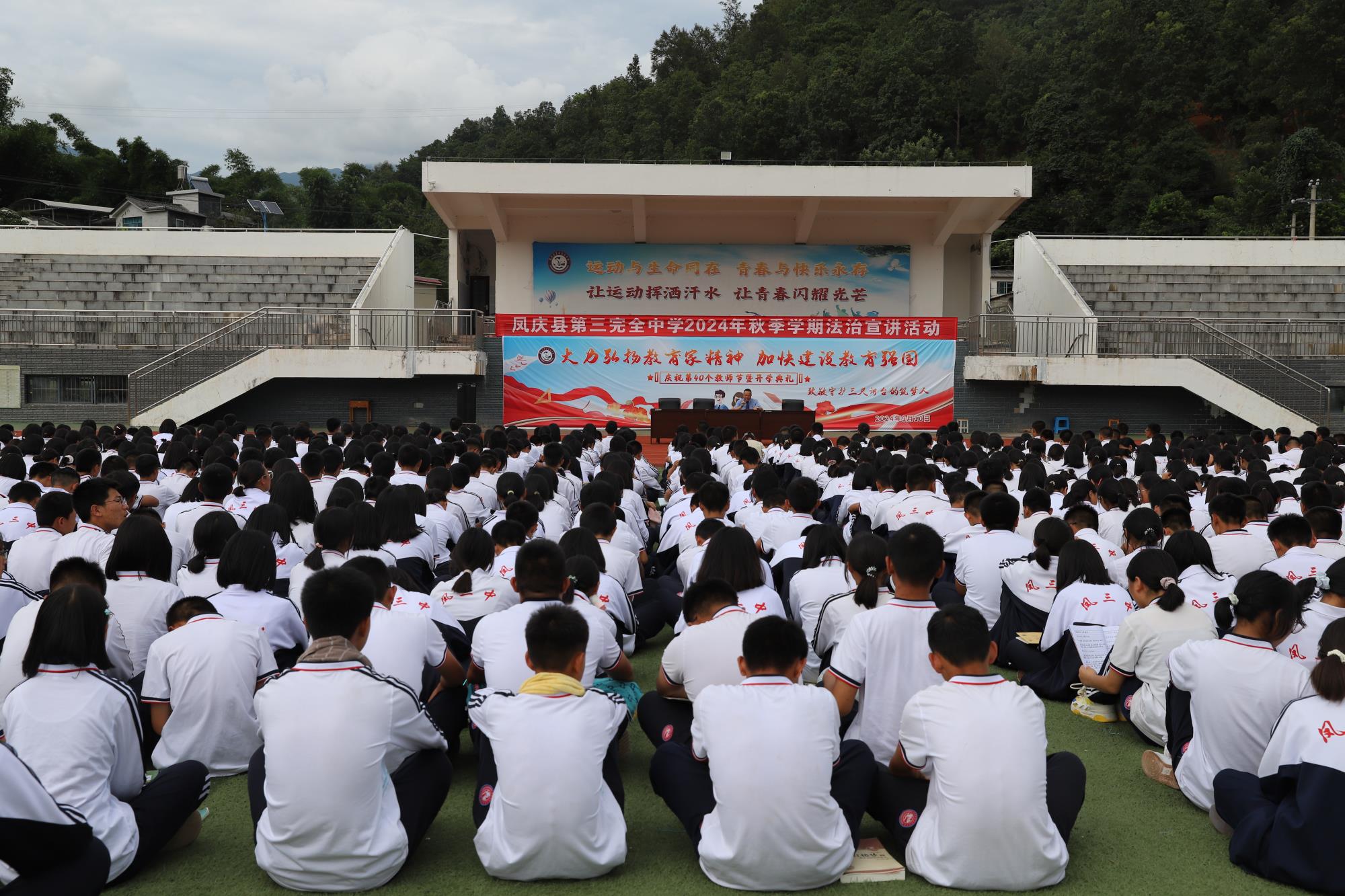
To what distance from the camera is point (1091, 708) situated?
536 cm

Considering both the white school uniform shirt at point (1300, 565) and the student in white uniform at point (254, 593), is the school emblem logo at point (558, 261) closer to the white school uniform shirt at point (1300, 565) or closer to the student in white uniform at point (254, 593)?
the student in white uniform at point (254, 593)

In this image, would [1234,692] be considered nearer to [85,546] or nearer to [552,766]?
[552,766]

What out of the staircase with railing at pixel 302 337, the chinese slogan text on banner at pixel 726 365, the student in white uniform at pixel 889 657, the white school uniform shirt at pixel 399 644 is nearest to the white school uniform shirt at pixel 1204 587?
the student in white uniform at pixel 889 657

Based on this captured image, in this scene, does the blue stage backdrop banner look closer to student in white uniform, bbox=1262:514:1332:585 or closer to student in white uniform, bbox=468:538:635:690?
student in white uniform, bbox=1262:514:1332:585

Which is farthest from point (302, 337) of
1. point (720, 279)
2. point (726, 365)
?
point (720, 279)

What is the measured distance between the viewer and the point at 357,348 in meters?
19.9

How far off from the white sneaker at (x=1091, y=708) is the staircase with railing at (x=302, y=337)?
54.0 ft

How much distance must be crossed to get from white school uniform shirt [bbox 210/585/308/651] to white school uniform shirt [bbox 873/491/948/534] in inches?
161

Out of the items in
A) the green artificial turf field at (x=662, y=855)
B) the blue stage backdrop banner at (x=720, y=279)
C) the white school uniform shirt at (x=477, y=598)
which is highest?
the blue stage backdrop banner at (x=720, y=279)

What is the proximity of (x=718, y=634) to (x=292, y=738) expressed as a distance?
156 centimetres

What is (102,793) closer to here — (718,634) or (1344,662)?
(718,634)

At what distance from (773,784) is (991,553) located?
11.0 feet

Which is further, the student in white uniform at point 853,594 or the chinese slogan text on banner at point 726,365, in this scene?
the chinese slogan text on banner at point 726,365

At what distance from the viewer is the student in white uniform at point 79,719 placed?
3203 mm
